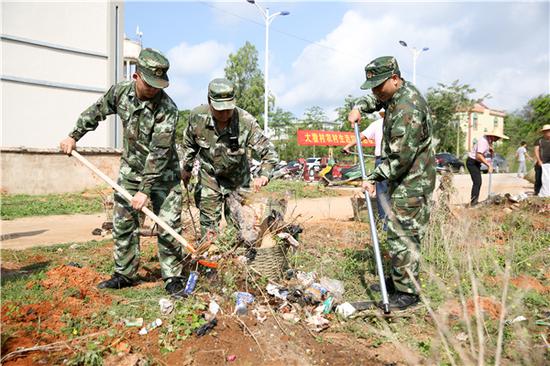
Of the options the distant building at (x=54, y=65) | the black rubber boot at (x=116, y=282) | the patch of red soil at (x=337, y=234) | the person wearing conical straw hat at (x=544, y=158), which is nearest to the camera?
the black rubber boot at (x=116, y=282)

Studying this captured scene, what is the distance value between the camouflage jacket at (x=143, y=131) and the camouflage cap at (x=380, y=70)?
1.72 meters

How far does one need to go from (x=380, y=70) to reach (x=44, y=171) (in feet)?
35.2

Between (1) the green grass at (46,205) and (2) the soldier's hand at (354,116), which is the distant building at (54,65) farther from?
(2) the soldier's hand at (354,116)

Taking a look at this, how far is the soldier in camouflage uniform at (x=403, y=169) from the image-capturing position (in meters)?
3.71

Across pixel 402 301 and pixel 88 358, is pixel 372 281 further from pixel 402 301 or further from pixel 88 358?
pixel 88 358

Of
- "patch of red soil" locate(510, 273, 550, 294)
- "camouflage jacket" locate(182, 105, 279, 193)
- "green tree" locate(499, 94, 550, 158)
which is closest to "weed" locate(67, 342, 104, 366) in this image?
"camouflage jacket" locate(182, 105, 279, 193)

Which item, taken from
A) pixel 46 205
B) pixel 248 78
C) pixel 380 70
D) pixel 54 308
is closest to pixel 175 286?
pixel 54 308

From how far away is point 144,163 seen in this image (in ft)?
13.7

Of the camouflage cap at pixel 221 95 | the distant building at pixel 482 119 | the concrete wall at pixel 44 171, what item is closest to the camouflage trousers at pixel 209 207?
the camouflage cap at pixel 221 95

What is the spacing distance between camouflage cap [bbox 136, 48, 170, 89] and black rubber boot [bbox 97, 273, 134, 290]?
175 centimetres

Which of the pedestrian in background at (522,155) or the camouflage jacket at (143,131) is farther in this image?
the pedestrian in background at (522,155)

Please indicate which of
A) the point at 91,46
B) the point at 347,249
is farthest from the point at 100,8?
the point at 347,249

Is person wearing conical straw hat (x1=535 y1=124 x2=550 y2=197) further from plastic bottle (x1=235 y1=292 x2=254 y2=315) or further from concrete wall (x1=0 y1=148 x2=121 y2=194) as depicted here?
concrete wall (x1=0 y1=148 x2=121 y2=194)

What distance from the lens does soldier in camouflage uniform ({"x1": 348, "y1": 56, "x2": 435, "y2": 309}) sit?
12.2 feet
